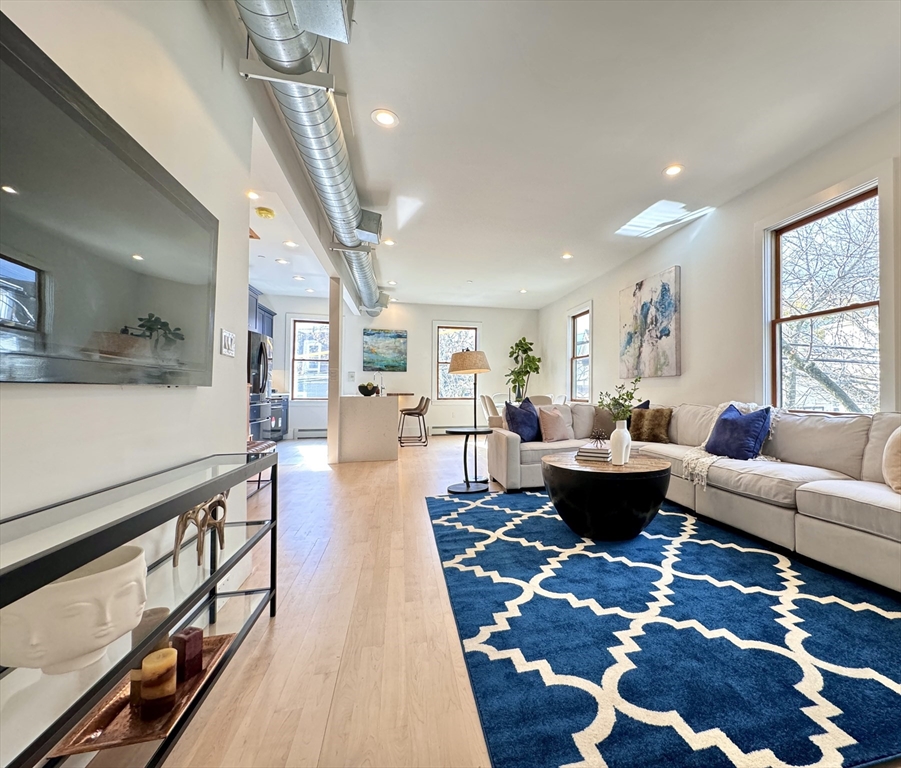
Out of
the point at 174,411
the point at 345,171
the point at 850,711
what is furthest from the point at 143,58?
the point at 850,711

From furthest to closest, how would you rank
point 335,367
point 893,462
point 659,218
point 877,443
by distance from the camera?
point 335,367, point 659,218, point 877,443, point 893,462

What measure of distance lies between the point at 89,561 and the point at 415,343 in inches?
310

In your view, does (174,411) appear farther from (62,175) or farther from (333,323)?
(333,323)

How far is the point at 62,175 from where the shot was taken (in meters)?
0.88

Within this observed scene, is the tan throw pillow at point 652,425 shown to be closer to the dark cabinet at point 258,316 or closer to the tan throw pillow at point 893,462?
the tan throw pillow at point 893,462

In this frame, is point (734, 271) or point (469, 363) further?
point (469, 363)

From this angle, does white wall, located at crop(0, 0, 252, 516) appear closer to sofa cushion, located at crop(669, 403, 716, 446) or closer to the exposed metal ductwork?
the exposed metal ductwork

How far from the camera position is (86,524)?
797 mm

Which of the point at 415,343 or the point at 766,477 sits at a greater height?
the point at 415,343

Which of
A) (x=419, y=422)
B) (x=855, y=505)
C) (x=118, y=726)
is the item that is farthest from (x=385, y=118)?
(x=419, y=422)

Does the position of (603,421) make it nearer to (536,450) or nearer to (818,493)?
(536,450)

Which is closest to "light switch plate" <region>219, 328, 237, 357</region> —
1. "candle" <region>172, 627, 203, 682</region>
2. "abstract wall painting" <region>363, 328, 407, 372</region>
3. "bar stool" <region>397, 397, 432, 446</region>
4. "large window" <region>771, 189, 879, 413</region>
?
"candle" <region>172, 627, 203, 682</region>

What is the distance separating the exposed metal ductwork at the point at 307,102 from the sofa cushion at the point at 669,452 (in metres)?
3.46

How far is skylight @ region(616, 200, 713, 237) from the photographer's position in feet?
13.3
